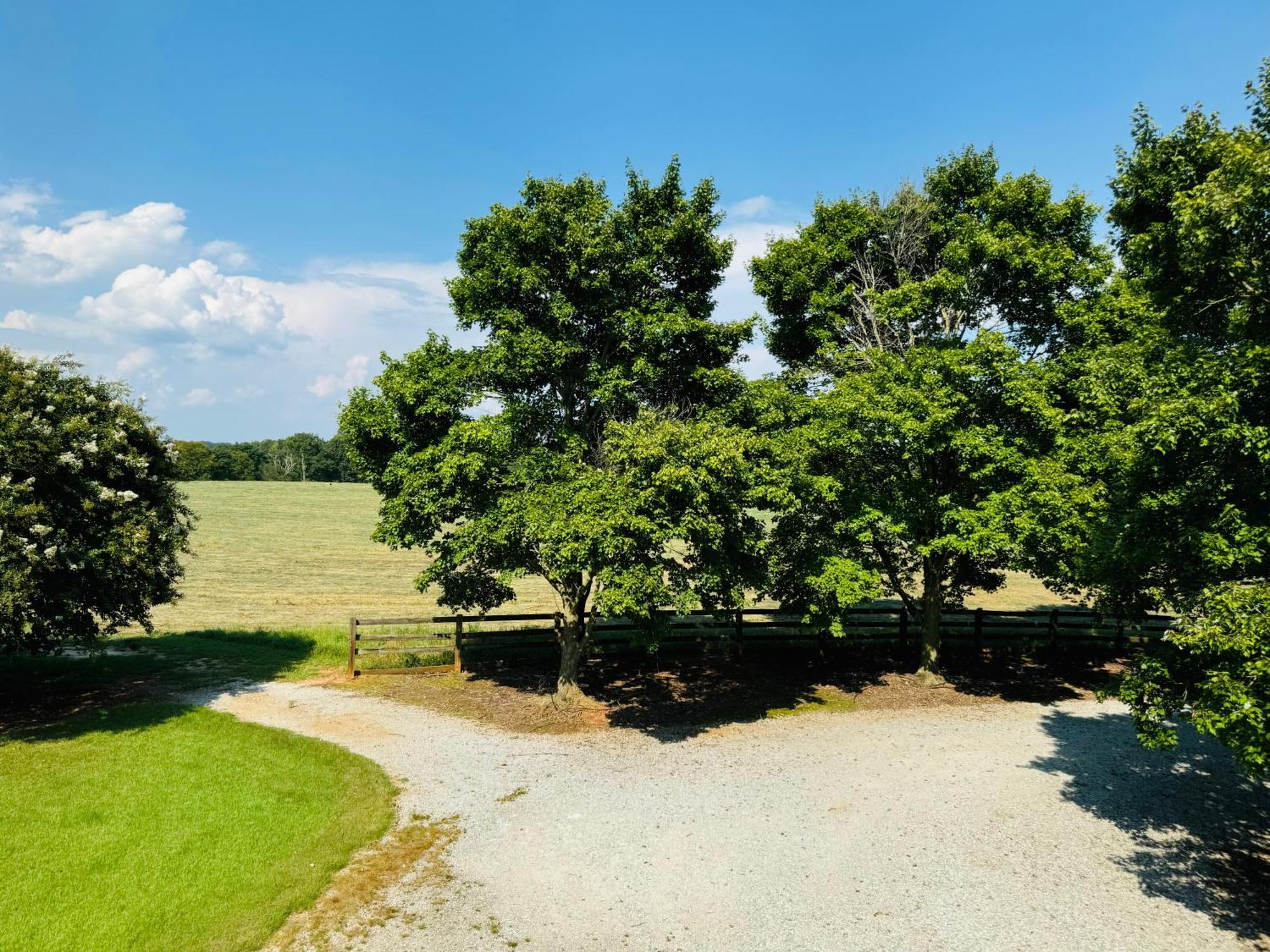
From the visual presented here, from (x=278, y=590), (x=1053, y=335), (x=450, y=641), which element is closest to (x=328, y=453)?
(x=278, y=590)

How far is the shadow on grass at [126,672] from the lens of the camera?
17.2 metres

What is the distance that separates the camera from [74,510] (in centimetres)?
1653

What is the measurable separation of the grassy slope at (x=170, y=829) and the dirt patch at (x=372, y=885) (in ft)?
0.84

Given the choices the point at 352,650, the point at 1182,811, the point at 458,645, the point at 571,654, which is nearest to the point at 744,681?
the point at 571,654

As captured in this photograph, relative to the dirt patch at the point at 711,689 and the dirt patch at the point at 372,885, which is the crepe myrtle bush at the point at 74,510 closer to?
the dirt patch at the point at 711,689

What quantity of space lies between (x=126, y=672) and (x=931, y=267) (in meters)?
28.8

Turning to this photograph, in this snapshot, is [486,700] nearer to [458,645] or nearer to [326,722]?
[458,645]

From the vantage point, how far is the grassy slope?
883 cm

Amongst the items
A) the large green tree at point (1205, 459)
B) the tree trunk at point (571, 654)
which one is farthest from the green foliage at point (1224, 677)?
the tree trunk at point (571, 654)

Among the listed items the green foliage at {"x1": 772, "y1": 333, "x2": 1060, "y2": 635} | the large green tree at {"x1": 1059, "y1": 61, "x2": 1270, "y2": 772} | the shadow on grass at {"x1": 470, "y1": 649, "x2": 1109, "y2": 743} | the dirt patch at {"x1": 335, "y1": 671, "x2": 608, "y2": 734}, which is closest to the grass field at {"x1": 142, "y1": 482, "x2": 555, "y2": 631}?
the dirt patch at {"x1": 335, "y1": 671, "x2": 608, "y2": 734}

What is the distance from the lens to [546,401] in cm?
1850

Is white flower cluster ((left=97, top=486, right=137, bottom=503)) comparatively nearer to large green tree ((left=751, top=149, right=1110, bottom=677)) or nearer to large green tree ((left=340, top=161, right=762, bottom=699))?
large green tree ((left=340, top=161, right=762, bottom=699))

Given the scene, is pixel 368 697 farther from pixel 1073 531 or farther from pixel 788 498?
pixel 1073 531

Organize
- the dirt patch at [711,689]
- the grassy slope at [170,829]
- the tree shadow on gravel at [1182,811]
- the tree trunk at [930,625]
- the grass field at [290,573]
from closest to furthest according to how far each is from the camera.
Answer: the grassy slope at [170,829] < the tree shadow on gravel at [1182,811] < the dirt patch at [711,689] < the tree trunk at [930,625] < the grass field at [290,573]
